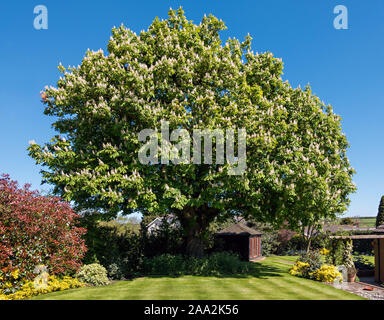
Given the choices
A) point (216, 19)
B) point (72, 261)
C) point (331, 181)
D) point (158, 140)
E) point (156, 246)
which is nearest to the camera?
point (72, 261)

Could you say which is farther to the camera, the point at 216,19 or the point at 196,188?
the point at 216,19

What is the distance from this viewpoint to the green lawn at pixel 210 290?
53.2 feet

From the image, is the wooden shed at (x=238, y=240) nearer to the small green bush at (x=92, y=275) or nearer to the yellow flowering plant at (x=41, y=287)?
the small green bush at (x=92, y=275)

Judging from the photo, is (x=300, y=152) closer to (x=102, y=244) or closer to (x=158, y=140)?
(x=158, y=140)

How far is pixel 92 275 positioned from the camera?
20.5 meters

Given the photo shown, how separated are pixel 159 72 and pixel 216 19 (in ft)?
23.9

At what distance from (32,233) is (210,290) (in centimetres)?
996

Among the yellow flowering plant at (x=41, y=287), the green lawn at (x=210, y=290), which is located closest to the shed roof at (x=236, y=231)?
the green lawn at (x=210, y=290)

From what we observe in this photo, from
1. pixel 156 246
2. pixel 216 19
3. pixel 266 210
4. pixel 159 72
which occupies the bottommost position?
pixel 156 246

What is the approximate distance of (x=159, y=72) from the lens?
2183 centimetres

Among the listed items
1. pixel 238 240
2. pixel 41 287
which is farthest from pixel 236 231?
pixel 41 287

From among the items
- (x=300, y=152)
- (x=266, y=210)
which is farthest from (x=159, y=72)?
(x=266, y=210)

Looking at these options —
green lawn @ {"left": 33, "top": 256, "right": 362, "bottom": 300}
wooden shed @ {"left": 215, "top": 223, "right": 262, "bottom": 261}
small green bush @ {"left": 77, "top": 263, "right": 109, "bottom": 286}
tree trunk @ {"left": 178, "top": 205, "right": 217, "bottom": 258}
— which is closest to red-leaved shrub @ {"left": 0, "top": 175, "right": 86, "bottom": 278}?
small green bush @ {"left": 77, "top": 263, "right": 109, "bottom": 286}

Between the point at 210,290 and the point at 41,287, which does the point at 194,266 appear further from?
the point at 41,287
